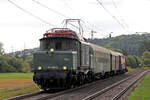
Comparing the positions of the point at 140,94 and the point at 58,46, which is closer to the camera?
the point at 140,94

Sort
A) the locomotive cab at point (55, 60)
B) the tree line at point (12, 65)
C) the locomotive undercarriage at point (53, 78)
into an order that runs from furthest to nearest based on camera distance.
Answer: the tree line at point (12, 65), the locomotive cab at point (55, 60), the locomotive undercarriage at point (53, 78)

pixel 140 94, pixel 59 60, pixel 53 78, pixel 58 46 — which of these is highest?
→ pixel 58 46

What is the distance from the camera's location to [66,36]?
2180 centimetres

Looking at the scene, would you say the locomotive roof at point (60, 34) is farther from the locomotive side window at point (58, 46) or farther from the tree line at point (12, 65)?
the tree line at point (12, 65)

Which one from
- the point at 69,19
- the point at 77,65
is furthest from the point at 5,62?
the point at 77,65

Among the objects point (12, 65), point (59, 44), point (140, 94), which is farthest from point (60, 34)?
point (12, 65)

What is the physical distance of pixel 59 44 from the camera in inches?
851

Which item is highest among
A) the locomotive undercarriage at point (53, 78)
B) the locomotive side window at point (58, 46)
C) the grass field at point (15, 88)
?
the locomotive side window at point (58, 46)

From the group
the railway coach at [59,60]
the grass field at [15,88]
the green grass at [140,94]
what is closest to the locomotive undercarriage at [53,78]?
the railway coach at [59,60]

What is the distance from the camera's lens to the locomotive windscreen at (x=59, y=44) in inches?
849

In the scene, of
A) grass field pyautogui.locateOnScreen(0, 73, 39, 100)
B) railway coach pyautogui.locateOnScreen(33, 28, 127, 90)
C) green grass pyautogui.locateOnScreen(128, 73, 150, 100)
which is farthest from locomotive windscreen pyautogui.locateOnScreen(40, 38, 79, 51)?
green grass pyautogui.locateOnScreen(128, 73, 150, 100)

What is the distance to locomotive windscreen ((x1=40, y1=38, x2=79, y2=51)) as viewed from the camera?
21.6 m

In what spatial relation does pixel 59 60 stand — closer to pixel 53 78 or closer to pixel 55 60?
pixel 55 60

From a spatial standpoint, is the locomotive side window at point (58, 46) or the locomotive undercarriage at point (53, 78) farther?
the locomotive side window at point (58, 46)
